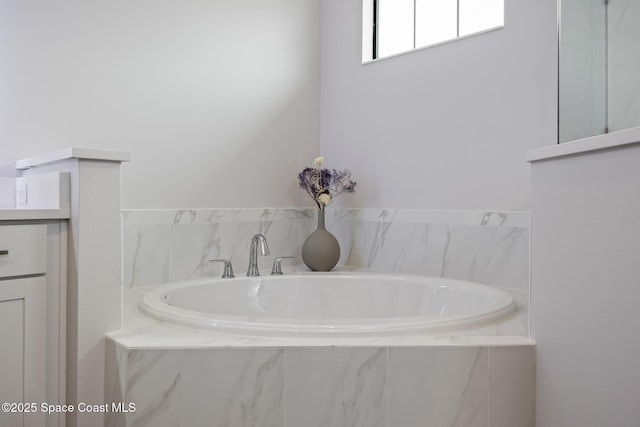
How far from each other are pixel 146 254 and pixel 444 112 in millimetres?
1621

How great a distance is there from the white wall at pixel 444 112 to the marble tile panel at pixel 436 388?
1.11 metres

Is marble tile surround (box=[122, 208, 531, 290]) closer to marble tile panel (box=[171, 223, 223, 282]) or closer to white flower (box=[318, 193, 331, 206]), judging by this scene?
marble tile panel (box=[171, 223, 223, 282])

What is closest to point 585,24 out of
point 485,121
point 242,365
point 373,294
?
point 485,121

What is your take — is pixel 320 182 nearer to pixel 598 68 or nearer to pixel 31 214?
pixel 598 68

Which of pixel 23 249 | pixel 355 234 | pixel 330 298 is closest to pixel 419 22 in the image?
pixel 355 234

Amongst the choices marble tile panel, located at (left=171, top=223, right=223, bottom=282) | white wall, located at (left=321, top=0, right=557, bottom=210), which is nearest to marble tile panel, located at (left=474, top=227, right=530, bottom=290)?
white wall, located at (left=321, top=0, right=557, bottom=210)

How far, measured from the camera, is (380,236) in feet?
9.51

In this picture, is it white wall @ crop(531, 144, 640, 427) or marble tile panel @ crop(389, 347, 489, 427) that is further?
marble tile panel @ crop(389, 347, 489, 427)

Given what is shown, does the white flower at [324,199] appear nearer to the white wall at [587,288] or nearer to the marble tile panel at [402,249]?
the marble tile panel at [402,249]

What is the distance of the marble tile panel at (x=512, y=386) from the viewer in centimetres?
145

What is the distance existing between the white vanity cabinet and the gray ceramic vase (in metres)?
1.42

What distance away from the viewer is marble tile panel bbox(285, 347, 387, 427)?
142 centimetres

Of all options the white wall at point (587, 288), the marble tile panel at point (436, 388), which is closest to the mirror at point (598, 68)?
the white wall at point (587, 288)

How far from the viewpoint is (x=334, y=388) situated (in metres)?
1.42
